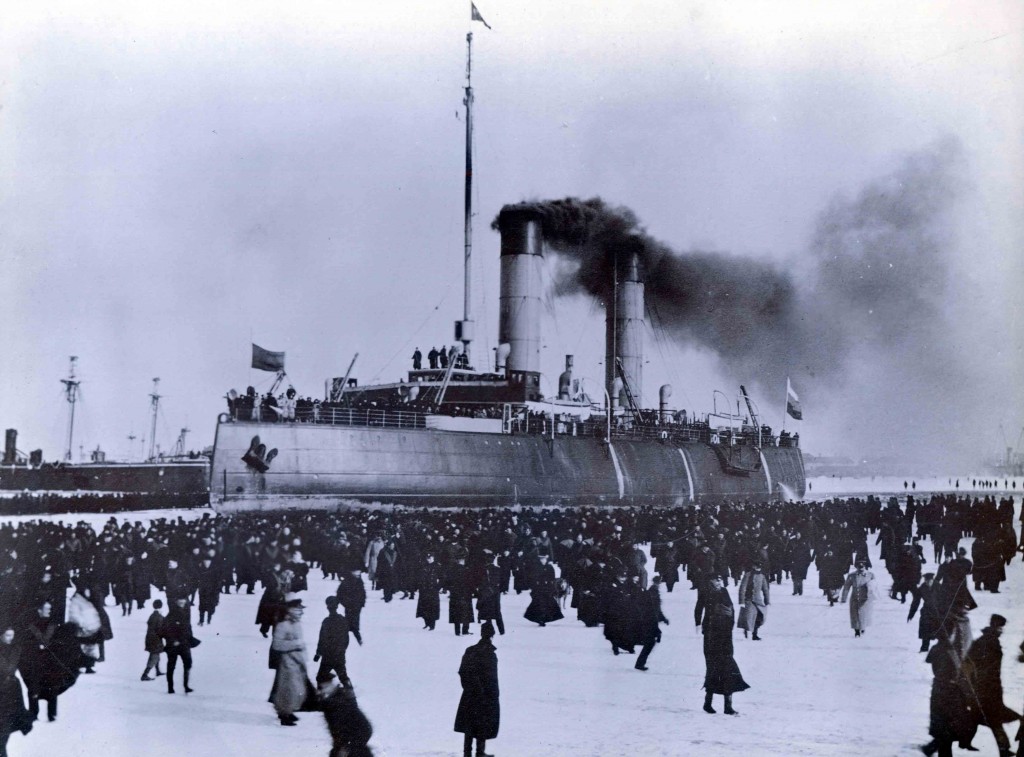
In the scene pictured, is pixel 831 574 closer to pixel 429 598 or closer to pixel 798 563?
pixel 798 563

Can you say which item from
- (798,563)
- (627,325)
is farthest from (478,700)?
(627,325)

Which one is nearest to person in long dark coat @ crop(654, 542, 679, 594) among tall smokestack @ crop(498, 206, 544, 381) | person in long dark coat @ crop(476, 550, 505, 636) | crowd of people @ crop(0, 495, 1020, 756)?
crowd of people @ crop(0, 495, 1020, 756)

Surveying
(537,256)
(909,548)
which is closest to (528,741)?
(909,548)

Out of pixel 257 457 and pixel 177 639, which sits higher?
pixel 257 457

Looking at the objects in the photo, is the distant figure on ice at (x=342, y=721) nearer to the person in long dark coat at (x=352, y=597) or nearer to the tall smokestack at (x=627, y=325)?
the person in long dark coat at (x=352, y=597)

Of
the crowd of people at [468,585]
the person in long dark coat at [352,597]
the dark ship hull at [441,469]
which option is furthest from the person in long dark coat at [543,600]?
the dark ship hull at [441,469]

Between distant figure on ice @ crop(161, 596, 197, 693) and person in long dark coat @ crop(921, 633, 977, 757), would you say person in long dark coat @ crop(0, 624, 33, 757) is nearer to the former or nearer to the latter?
distant figure on ice @ crop(161, 596, 197, 693)
